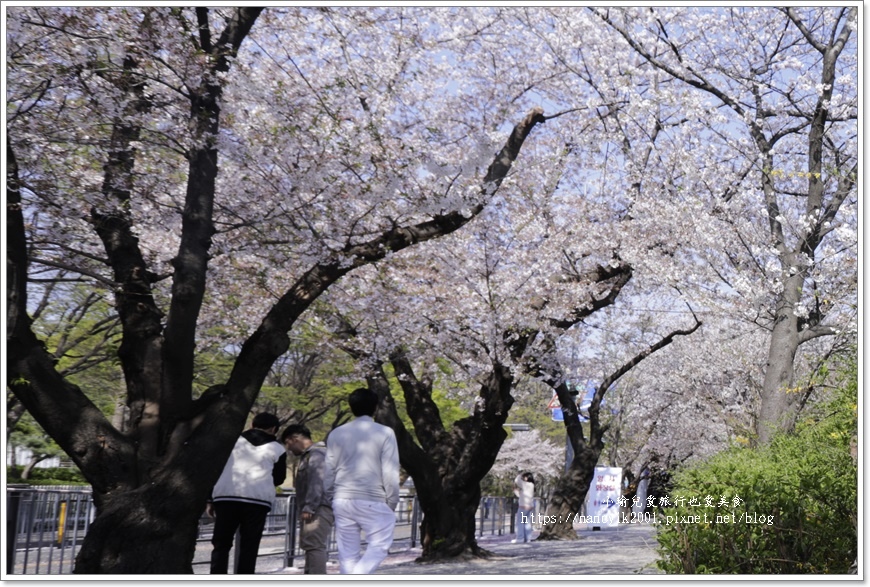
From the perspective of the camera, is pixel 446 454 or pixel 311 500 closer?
pixel 311 500

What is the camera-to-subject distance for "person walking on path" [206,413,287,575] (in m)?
7.64

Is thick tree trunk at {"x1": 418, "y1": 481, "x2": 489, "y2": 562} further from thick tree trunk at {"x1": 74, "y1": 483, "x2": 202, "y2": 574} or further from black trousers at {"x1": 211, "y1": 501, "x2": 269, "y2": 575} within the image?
thick tree trunk at {"x1": 74, "y1": 483, "x2": 202, "y2": 574}

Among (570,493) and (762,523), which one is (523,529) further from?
(762,523)

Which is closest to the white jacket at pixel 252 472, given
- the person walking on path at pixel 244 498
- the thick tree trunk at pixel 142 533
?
the person walking on path at pixel 244 498

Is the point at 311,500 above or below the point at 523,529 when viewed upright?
above

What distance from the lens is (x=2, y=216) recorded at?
6871mm

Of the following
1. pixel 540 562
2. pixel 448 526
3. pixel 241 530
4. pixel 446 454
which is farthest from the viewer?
pixel 446 454

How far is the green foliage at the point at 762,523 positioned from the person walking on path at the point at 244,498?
3168 millimetres

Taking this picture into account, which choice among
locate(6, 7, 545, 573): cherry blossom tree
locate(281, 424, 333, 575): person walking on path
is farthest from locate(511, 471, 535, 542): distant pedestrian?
locate(281, 424, 333, 575): person walking on path

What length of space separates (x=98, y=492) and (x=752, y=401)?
20.9 metres

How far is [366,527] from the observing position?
21.2 feet

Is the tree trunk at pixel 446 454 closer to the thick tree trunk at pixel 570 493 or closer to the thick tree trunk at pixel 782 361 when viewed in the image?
the thick tree trunk at pixel 782 361

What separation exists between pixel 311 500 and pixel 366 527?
2514 mm

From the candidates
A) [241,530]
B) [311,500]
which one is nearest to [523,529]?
[311,500]
